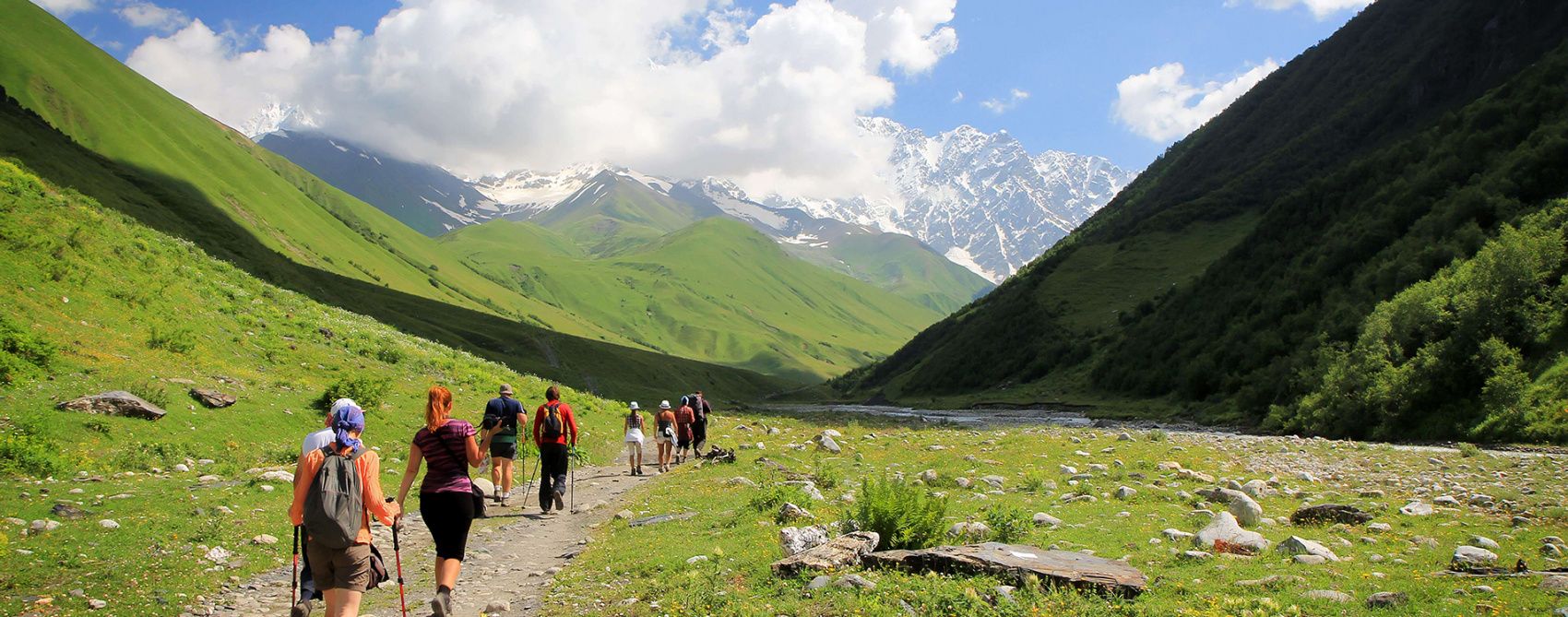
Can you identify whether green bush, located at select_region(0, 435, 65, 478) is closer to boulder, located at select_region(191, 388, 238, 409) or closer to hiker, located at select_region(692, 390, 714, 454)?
boulder, located at select_region(191, 388, 238, 409)

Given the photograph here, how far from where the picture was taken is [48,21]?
185 metres

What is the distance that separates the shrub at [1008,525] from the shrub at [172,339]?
25.0m

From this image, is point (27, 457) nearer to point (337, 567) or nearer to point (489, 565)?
point (489, 565)

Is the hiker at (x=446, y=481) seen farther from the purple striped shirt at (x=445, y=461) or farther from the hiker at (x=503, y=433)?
the hiker at (x=503, y=433)

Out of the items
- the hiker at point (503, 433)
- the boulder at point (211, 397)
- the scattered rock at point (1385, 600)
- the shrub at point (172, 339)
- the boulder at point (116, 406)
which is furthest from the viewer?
the shrub at point (172, 339)

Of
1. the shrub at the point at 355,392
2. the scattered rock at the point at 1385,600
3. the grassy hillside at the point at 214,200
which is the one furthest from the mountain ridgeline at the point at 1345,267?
the grassy hillside at the point at 214,200

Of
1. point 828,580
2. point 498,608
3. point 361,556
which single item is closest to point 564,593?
point 498,608

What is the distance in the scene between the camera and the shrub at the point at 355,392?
2466 cm

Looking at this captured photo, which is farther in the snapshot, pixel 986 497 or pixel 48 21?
pixel 48 21

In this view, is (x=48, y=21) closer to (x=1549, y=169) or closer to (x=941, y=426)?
(x=941, y=426)

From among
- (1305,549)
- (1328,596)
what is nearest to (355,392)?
(1305,549)

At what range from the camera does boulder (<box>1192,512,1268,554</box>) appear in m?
11.3

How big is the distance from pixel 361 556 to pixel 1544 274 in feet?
141

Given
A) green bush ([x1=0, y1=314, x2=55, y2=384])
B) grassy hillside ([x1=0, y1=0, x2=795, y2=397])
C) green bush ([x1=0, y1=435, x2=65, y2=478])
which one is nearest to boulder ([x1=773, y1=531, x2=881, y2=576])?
green bush ([x1=0, y1=435, x2=65, y2=478])
